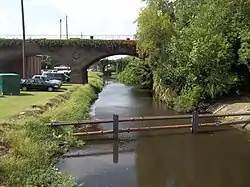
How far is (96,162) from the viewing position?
1745cm

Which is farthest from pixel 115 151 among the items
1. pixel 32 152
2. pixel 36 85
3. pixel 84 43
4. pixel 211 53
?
pixel 84 43

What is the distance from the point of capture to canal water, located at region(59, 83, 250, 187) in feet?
48.5

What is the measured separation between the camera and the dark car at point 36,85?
136 feet

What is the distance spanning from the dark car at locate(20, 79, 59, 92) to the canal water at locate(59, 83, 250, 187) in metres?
19.8

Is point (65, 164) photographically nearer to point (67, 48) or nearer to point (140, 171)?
point (140, 171)

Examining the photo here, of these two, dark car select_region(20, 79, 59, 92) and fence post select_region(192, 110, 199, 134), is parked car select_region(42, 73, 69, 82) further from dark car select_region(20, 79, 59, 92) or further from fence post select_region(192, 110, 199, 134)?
fence post select_region(192, 110, 199, 134)

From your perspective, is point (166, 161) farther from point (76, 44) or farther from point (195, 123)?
point (76, 44)

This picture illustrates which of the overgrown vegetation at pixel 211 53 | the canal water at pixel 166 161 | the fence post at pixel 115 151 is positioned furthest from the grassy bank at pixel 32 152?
the overgrown vegetation at pixel 211 53

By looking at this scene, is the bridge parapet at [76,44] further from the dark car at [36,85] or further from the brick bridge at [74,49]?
the dark car at [36,85]

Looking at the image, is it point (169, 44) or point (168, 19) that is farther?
point (168, 19)

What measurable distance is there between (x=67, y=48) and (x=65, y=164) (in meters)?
38.9

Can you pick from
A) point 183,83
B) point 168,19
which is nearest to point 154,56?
point 168,19

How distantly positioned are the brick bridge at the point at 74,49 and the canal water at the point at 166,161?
31.4 m

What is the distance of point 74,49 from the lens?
54375 millimetres
